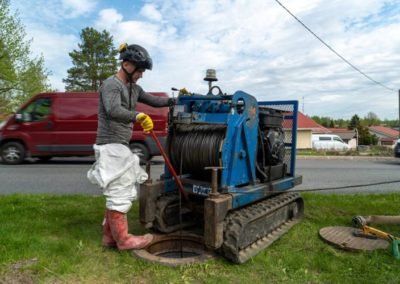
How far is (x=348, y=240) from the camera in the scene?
15.4 ft

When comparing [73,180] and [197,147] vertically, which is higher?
[197,147]

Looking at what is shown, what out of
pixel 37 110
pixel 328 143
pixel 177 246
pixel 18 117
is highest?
pixel 37 110

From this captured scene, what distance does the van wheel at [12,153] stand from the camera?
1362 cm

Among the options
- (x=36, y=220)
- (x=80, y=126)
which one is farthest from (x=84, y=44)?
(x=36, y=220)

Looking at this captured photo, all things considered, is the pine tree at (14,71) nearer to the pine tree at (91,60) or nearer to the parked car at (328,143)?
the pine tree at (91,60)

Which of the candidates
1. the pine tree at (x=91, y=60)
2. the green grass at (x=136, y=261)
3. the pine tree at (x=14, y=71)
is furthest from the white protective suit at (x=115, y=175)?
the pine tree at (x=91, y=60)

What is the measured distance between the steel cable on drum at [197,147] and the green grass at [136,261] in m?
1.10

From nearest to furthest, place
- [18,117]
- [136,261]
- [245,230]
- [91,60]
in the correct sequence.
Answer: [136,261]
[245,230]
[18,117]
[91,60]

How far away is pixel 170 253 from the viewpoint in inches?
183

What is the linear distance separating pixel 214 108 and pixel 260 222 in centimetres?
145

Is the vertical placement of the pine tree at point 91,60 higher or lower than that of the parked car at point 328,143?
higher

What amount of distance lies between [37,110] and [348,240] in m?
11.8

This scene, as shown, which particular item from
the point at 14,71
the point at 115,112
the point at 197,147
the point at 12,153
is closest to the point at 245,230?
the point at 197,147

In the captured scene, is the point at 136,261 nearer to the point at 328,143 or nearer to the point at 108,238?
the point at 108,238
